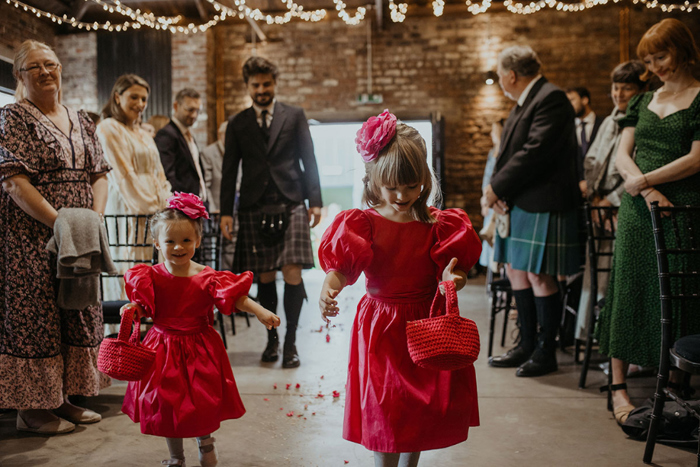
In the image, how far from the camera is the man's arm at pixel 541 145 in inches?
122

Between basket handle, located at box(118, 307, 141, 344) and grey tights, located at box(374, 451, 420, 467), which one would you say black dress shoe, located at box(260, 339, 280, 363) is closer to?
basket handle, located at box(118, 307, 141, 344)

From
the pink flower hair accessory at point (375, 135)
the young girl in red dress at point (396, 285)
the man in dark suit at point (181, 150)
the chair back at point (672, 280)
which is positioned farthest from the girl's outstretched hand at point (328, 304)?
the man in dark suit at point (181, 150)

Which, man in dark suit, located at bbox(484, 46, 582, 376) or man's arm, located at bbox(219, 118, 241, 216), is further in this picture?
man's arm, located at bbox(219, 118, 241, 216)

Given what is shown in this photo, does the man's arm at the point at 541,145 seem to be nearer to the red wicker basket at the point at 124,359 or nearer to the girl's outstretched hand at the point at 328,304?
the girl's outstretched hand at the point at 328,304

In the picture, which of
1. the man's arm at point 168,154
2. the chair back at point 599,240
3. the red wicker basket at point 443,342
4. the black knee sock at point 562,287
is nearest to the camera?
the red wicker basket at point 443,342

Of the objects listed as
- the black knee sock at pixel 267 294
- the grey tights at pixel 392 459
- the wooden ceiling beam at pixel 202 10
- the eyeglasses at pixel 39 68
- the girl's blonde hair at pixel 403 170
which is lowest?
the grey tights at pixel 392 459

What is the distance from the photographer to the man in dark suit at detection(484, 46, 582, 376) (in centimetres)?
310

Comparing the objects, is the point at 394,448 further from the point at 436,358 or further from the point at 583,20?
the point at 583,20

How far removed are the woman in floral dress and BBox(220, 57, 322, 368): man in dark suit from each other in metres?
1.12

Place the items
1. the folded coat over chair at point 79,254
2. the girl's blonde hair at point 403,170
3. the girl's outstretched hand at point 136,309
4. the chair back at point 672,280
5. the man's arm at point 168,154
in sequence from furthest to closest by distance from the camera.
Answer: the man's arm at point 168,154 < the folded coat over chair at point 79,254 < the chair back at point 672,280 < the girl's outstretched hand at point 136,309 < the girl's blonde hair at point 403,170

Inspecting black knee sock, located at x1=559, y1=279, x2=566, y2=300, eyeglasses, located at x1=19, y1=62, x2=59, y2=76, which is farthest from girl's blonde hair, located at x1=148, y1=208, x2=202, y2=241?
black knee sock, located at x1=559, y1=279, x2=566, y2=300

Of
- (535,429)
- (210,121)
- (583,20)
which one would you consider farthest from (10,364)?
(583,20)

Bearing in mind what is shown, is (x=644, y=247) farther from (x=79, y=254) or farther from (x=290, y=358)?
(x=79, y=254)

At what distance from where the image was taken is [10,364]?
235 centimetres
